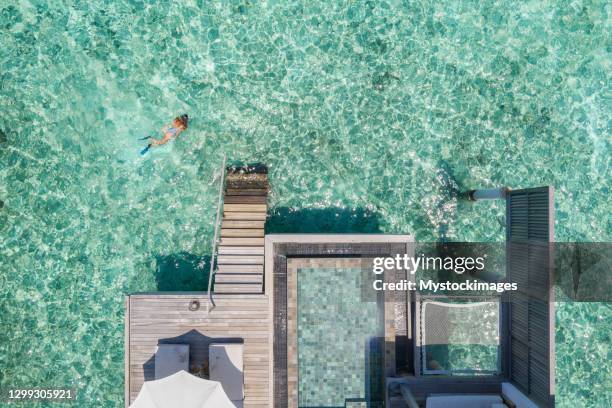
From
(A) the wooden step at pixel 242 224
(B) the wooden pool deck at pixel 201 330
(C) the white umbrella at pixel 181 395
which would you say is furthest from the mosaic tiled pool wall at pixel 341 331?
(C) the white umbrella at pixel 181 395

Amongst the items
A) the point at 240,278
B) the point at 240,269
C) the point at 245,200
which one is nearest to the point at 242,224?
the point at 245,200

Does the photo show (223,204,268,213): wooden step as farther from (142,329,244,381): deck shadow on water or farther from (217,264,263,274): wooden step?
Result: (142,329,244,381): deck shadow on water

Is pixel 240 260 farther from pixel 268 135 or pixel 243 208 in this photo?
pixel 268 135

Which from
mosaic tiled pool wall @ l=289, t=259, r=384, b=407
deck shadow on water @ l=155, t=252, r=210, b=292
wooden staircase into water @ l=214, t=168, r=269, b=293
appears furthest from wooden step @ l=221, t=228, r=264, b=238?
mosaic tiled pool wall @ l=289, t=259, r=384, b=407

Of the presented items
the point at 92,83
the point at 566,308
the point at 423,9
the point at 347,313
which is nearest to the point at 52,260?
the point at 92,83

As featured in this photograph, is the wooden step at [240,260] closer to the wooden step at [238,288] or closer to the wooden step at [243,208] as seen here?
the wooden step at [238,288]

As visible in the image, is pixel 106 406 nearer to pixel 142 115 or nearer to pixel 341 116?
pixel 142 115

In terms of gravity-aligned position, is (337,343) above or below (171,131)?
below
